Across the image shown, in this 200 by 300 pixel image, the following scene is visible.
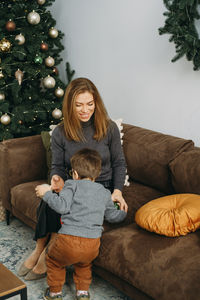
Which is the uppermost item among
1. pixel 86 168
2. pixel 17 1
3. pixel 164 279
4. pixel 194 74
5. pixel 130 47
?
pixel 17 1

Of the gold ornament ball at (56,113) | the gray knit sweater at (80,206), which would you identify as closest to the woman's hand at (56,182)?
the gray knit sweater at (80,206)

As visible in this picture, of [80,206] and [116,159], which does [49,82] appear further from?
[80,206]

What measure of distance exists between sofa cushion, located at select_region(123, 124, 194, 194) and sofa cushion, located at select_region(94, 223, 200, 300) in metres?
0.55

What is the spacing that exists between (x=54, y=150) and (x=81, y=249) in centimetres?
71

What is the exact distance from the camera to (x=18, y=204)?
2570mm

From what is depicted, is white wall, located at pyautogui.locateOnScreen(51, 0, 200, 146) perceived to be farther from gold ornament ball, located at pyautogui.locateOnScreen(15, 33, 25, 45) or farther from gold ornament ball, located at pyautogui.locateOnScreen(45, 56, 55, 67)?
gold ornament ball, located at pyautogui.locateOnScreen(15, 33, 25, 45)

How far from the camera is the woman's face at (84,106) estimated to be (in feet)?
6.93

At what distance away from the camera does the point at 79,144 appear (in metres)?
2.22

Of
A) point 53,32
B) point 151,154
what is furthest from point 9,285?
point 53,32

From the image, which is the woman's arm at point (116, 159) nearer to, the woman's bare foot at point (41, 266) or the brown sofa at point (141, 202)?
the brown sofa at point (141, 202)

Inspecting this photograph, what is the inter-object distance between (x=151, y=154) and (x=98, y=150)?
0.41 metres

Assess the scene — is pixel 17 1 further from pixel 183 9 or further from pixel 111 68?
pixel 183 9

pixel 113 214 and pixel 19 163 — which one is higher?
pixel 19 163

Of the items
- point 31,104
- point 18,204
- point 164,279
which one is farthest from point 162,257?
point 31,104
